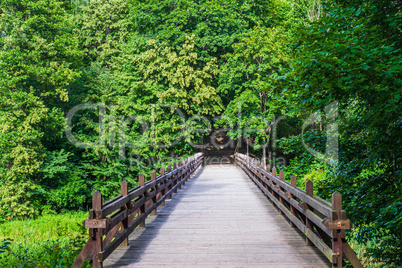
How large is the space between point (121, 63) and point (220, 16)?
9099 millimetres

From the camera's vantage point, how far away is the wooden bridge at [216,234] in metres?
Answer: 4.64

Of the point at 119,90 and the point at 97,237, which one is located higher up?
the point at 119,90

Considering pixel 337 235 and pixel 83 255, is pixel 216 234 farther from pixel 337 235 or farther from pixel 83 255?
pixel 83 255

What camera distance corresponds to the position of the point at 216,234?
6.61m

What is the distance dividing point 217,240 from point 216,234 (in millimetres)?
418

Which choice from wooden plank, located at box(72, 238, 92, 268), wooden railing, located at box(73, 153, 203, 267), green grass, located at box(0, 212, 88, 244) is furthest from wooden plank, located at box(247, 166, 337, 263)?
green grass, located at box(0, 212, 88, 244)

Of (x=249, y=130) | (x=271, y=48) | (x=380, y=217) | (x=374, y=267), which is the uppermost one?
(x=271, y=48)

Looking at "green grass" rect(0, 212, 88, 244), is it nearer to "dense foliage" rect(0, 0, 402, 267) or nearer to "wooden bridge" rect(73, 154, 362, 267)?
"dense foliage" rect(0, 0, 402, 267)

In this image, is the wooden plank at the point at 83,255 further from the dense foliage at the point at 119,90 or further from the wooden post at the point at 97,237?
the dense foliage at the point at 119,90

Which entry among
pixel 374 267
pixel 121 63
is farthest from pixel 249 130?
pixel 374 267

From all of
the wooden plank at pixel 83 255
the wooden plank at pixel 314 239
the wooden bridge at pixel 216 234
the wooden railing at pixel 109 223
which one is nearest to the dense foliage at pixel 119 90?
the wooden bridge at pixel 216 234

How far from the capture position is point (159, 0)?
30031mm

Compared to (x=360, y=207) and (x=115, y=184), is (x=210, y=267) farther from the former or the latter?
(x=115, y=184)

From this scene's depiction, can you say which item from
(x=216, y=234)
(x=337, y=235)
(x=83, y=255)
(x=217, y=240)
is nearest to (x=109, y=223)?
(x=83, y=255)
